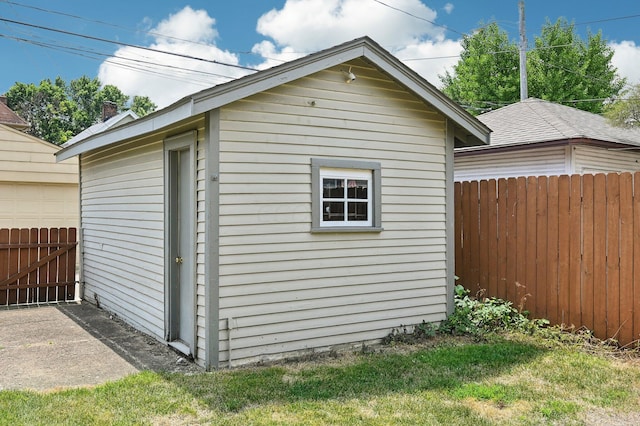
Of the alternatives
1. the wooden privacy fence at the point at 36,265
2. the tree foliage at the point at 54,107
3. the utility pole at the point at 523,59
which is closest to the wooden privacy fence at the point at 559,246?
the wooden privacy fence at the point at 36,265

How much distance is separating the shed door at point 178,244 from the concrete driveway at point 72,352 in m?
0.27

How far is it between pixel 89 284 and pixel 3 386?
4.33m

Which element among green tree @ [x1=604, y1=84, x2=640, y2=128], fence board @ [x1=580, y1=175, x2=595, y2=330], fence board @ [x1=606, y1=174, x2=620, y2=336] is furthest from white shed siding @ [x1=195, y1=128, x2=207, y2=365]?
green tree @ [x1=604, y1=84, x2=640, y2=128]

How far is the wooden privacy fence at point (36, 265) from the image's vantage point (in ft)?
26.9

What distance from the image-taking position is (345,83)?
5.67 m

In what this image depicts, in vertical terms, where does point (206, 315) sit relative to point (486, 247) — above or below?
below

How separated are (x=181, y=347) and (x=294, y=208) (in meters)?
1.88

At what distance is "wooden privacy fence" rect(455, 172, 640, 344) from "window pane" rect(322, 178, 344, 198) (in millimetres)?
2280

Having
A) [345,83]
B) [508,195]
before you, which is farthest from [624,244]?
[345,83]

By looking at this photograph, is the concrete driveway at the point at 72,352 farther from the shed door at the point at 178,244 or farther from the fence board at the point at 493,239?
the fence board at the point at 493,239

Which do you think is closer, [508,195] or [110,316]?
[508,195]

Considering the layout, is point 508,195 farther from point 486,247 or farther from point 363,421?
point 363,421

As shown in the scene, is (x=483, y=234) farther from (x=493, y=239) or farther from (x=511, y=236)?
(x=511, y=236)

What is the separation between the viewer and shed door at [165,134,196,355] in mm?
5561
